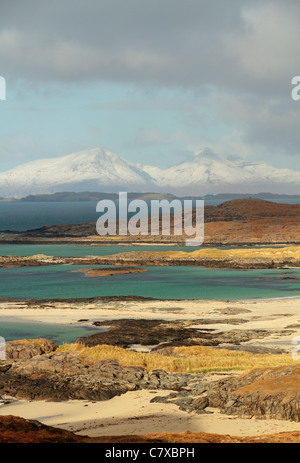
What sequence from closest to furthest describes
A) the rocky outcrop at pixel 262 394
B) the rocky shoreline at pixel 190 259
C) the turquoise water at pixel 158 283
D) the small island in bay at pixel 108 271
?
the rocky outcrop at pixel 262 394, the turquoise water at pixel 158 283, the small island in bay at pixel 108 271, the rocky shoreline at pixel 190 259

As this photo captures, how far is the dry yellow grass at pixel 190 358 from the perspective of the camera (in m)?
30.1

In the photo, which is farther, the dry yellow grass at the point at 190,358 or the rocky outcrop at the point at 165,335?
the rocky outcrop at the point at 165,335

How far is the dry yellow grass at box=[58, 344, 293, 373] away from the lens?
30.1m

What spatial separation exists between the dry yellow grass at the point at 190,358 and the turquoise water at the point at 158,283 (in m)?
28.9

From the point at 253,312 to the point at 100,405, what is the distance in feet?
98.7

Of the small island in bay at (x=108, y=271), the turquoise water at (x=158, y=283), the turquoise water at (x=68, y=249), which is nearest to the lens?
the turquoise water at (x=158, y=283)

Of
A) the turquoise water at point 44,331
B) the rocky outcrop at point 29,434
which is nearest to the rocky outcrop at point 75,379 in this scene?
the rocky outcrop at point 29,434

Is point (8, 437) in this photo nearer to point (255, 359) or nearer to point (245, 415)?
point (245, 415)

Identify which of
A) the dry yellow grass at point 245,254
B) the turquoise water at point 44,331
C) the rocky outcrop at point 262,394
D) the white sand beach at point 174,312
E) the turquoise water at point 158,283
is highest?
the dry yellow grass at point 245,254

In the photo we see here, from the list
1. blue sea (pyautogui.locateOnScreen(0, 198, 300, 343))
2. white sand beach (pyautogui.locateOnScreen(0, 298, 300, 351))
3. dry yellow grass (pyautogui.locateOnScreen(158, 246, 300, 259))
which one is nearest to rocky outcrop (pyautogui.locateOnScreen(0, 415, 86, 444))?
white sand beach (pyautogui.locateOnScreen(0, 298, 300, 351))

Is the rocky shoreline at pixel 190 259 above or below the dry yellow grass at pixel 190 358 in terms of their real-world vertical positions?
above

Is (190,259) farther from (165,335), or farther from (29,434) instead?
(29,434)

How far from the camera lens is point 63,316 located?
50844mm

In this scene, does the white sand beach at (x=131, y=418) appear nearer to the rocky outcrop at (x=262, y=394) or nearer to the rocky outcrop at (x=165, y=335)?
the rocky outcrop at (x=262, y=394)
